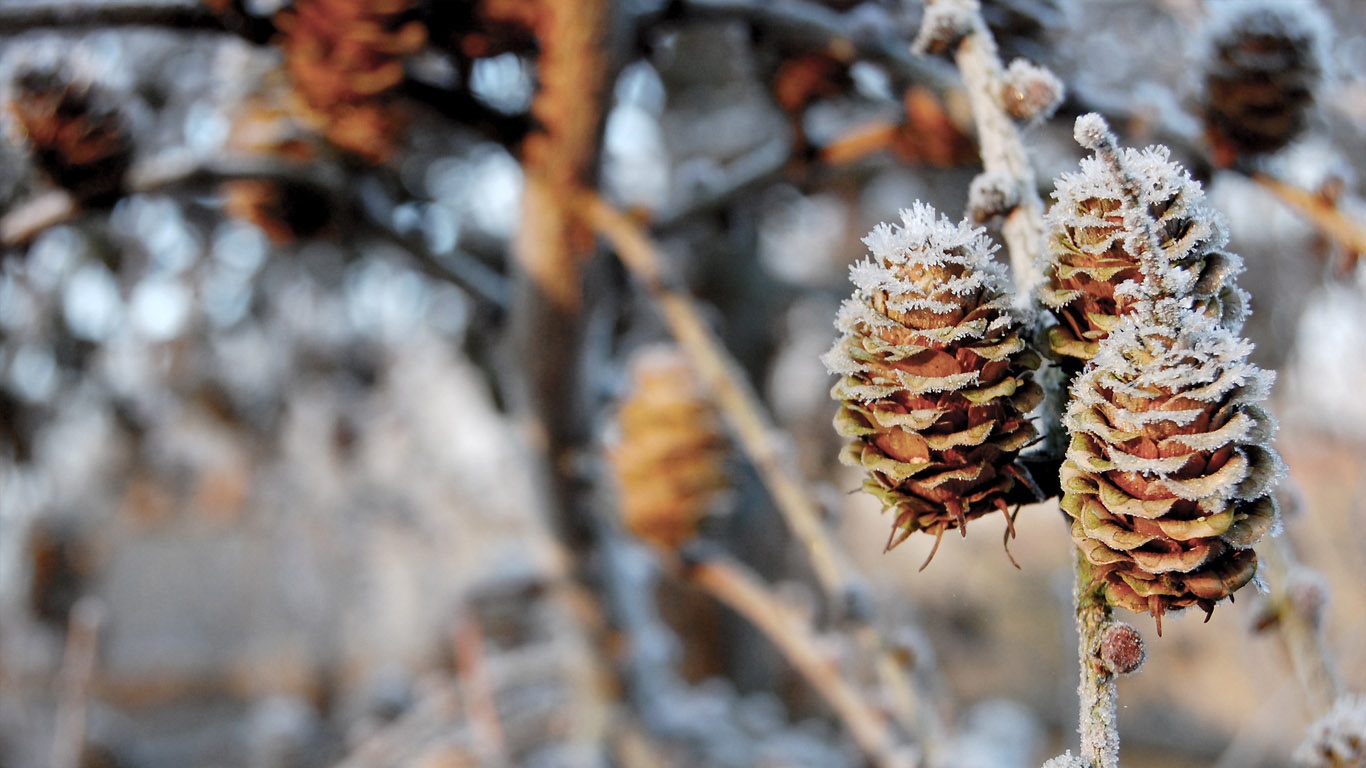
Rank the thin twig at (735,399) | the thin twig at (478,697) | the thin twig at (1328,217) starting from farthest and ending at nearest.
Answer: the thin twig at (478,697) < the thin twig at (735,399) < the thin twig at (1328,217)

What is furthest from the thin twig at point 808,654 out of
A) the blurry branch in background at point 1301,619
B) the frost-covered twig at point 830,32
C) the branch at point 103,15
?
Result: the branch at point 103,15

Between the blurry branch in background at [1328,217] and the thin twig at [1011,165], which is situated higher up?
the blurry branch in background at [1328,217]

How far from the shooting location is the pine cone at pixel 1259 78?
0.71 metres

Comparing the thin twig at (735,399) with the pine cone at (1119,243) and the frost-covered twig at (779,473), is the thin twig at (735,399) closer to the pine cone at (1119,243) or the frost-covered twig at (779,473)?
the frost-covered twig at (779,473)

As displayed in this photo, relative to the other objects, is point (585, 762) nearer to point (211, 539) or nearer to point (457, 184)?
point (457, 184)

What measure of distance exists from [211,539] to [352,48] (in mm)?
8752

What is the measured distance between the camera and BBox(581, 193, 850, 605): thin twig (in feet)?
2.26

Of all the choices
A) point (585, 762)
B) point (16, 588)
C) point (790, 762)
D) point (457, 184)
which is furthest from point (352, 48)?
point (16, 588)

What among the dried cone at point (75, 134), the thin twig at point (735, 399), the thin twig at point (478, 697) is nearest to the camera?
the thin twig at point (735, 399)

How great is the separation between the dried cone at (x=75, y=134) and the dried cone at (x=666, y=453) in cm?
69

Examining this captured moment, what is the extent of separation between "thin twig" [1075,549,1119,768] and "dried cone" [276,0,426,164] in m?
0.78

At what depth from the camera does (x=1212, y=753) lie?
152 inches

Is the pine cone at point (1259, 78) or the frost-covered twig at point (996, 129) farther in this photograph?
the pine cone at point (1259, 78)

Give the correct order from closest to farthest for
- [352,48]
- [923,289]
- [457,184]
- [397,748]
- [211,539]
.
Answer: [923,289] < [352,48] < [397,748] < [457,184] < [211,539]
